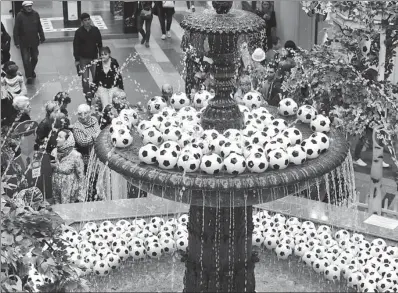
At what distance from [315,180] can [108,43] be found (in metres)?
Answer: 12.8

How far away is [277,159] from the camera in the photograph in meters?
5.72

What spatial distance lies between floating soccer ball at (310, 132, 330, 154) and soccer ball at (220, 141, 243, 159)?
25.7 inches

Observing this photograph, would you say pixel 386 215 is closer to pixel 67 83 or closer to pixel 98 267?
pixel 98 267

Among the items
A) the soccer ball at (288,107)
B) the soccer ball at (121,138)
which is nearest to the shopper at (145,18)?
the soccer ball at (288,107)

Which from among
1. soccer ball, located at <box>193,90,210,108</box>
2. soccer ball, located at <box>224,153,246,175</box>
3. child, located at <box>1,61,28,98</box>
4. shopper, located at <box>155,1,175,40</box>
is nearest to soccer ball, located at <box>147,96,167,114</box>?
soccer ball, located at <box>193,90,210,108</box>

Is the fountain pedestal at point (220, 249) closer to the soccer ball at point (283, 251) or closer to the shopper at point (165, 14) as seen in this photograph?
the soccer ball at point (283, 251)

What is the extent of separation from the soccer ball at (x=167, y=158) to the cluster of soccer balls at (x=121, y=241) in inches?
92.8

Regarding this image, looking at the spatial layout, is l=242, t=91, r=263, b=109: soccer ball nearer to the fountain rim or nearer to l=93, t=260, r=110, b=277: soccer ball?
the fountain rim

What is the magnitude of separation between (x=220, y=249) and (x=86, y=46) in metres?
→ 7.61

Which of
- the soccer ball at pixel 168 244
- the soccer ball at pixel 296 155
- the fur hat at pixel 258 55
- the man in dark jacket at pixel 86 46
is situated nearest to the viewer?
the soccer ball at pixel 296 155

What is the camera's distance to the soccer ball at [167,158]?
18.9 ft

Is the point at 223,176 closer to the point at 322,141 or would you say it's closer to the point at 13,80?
the point at 322,141

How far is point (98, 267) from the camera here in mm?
7867

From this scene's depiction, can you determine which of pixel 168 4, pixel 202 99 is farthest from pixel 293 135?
pixel 168 4
